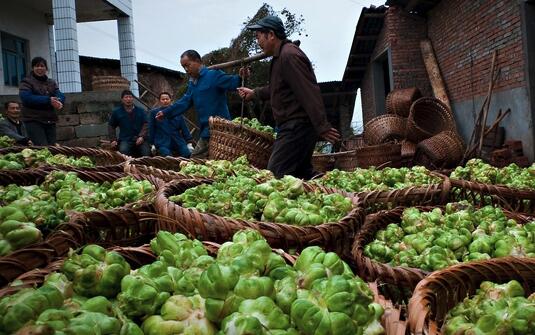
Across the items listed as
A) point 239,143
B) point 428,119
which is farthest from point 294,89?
point 428,119

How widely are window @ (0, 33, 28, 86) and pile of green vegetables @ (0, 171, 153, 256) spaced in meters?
10.6

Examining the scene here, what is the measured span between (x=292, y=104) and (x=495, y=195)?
6.70ft

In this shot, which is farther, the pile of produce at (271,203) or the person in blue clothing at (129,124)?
the person in blue clothing at (129,124)

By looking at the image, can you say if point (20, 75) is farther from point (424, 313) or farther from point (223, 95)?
point (424, 313)

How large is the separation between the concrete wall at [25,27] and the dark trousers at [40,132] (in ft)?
16.7

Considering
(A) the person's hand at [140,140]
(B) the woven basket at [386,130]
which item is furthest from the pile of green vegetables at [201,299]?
(B) the woven basket at [386,130]

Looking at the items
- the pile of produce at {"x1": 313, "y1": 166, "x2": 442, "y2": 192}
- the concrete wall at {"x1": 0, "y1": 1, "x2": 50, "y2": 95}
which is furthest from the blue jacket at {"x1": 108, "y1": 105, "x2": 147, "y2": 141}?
the pile of produce at {"x1": 313, "y1": 166, "x2": 442, "y2": 192}

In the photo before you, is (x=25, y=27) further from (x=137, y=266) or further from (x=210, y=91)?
(x=137, y=266)

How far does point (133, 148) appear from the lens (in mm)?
8414

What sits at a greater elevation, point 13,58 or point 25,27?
point 25,27

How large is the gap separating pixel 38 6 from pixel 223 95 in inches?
377

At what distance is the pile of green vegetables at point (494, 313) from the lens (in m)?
1.31

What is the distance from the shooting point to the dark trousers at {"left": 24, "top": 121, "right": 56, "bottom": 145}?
282 inches

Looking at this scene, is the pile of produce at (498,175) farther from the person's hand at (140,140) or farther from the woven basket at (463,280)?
the person's hand at (140,140)
